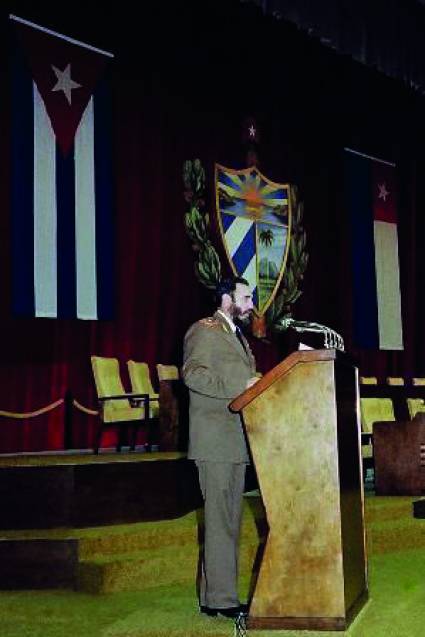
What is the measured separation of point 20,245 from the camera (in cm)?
698

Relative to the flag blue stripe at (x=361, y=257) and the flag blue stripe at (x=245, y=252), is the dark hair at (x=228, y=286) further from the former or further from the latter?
the flag blue stripe at (x=361, y=257)

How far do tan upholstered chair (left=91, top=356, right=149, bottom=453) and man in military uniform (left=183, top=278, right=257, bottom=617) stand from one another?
10.4ft

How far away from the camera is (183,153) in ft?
28.4

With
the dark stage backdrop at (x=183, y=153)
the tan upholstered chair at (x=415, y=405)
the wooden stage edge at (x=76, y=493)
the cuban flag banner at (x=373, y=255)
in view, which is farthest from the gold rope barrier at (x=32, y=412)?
the cuban flag banner at (x=373, y=255)

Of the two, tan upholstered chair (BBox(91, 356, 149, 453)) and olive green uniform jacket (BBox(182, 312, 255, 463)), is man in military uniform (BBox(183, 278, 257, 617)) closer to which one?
olive green uniform jacket (BBox(182, 312, 255, 463))

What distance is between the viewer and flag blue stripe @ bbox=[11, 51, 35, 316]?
6941 millimetres

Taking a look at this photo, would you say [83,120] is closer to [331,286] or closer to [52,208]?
[52,208]

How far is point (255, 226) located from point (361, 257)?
5.35ft

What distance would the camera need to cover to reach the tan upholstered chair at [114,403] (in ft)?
20.5

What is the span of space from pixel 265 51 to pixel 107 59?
1.72 meters

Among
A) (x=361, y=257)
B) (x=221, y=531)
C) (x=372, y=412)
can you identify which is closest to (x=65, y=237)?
(x=372, y=412)

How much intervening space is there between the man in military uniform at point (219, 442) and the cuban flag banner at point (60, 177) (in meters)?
4.21

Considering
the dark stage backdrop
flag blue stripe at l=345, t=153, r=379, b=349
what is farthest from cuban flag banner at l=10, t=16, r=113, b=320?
flag blue stripe at l=345, t=153, r=379, b=349

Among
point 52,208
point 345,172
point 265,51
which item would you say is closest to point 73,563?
point 52,208
